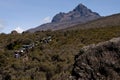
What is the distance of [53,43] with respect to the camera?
5344 centimetres

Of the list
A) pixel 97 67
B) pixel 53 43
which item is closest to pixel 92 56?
pixel 97 67

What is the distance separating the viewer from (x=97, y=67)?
910 cm

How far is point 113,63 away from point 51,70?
837 inches

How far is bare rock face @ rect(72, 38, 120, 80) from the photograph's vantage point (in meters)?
8.89

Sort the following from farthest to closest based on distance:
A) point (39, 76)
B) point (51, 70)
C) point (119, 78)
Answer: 1. point (51, 70)
2. point (39, 76)
3. point (119, 78)

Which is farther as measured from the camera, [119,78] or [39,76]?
[39,76]

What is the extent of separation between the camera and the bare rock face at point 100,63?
8.89 meters

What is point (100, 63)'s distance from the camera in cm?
907

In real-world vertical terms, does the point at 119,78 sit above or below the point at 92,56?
below

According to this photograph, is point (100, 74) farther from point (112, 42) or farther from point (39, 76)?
point (39, 76)

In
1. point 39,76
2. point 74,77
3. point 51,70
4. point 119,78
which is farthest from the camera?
point 51,70

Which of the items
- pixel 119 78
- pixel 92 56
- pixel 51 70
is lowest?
pixel 51 70

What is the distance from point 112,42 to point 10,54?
37.7 meters

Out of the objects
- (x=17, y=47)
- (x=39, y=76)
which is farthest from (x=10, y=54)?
(x=39, y=76)
